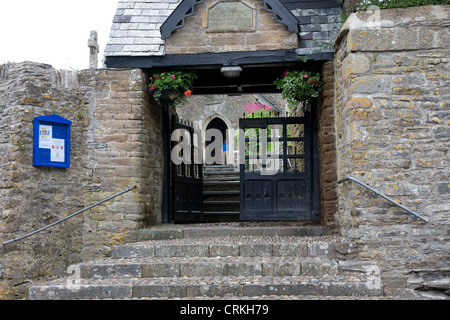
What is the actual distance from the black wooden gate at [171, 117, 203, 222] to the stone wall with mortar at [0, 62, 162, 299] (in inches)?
38.9

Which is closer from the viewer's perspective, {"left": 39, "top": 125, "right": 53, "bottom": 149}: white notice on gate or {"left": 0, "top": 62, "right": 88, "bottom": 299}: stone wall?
{"left": 0, "top": 62, "right": 88, "bottom": 299}: stone wall

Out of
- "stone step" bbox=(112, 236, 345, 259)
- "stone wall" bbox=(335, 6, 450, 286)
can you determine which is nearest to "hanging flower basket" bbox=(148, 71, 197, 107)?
"stone step" bbox=(112, 236, 345, 259)

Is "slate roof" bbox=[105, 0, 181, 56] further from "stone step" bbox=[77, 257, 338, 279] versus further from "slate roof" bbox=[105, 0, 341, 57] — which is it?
"stone step" bbox=[77, 257, 338, 279]

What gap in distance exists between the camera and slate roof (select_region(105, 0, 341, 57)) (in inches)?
296

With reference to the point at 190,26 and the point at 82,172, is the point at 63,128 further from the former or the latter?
the point at 190,26

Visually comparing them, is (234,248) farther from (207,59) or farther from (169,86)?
(207,59)

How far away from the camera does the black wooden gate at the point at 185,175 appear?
29.2 feet

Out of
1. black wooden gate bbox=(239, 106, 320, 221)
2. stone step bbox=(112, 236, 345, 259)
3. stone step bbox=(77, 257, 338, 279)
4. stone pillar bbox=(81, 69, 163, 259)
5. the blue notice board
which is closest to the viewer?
stone step bbox=(77, 257, 338, 279)

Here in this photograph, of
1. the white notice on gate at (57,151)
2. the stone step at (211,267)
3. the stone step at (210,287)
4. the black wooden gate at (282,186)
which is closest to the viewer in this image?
the stone step at (210,287)

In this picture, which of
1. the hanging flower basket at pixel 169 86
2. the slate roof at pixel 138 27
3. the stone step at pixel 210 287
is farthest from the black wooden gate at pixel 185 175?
the stone step at pixel 210 287

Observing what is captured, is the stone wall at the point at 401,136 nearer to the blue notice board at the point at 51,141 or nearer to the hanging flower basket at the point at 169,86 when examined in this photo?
the hanging flower basket at the point at 169,86

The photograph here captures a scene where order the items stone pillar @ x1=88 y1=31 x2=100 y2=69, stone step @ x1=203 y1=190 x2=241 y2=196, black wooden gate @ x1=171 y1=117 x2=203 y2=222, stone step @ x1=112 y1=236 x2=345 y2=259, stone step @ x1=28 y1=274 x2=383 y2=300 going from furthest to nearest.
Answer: stone step @ x1=203 y1=190 x2=241 y2=196, stone pillar @ x1=88 y1=31 x2=100 y2=69, black wooden gate @ x1=171 y1=117 x2=203 y2=222, stone step @ x1=112 y1=236 x2=345 y2=259, stone step @ x1=28 y1=274 x2=383 y2=300

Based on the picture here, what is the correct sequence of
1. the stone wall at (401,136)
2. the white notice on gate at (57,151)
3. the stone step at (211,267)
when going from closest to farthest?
the stone step at (211,267), the stone wall at (401,136), the white notice on gate at (57,151)

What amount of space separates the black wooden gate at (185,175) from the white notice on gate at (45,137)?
2429 millimetres
